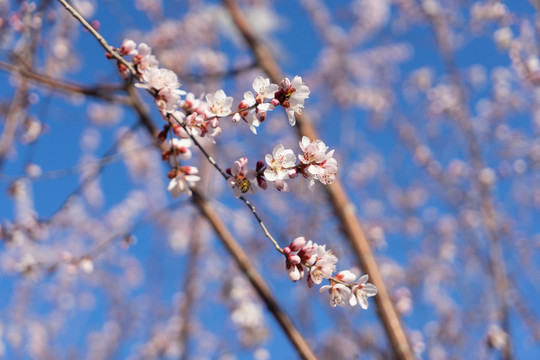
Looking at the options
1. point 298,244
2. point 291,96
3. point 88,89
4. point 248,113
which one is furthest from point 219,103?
point 88,89

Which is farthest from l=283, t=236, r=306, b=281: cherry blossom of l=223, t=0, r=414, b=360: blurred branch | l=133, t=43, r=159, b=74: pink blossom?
l=223, t=0, r=414, b=360: blurred branch

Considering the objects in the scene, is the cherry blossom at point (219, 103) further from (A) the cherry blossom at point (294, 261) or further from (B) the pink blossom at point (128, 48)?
(A) the cherry blossom at point (294, 261)

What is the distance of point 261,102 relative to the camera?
118 cm

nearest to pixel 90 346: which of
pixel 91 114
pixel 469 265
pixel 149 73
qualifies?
pixel 91 114

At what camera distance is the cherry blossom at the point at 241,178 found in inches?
45.0

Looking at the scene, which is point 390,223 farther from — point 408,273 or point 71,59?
point 71,59

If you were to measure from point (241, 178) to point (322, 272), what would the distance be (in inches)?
13.5

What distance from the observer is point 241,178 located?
1156 mm

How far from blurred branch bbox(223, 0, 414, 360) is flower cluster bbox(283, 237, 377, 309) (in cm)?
107

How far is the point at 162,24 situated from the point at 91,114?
2.84 meters

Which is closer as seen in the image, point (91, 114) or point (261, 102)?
point (261, 102)

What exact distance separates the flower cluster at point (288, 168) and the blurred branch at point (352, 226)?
1.02 m

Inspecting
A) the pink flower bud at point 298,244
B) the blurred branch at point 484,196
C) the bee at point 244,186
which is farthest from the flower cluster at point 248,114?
the blurred branch at point 484,196

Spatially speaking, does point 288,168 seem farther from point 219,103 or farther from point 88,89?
point 88,89
